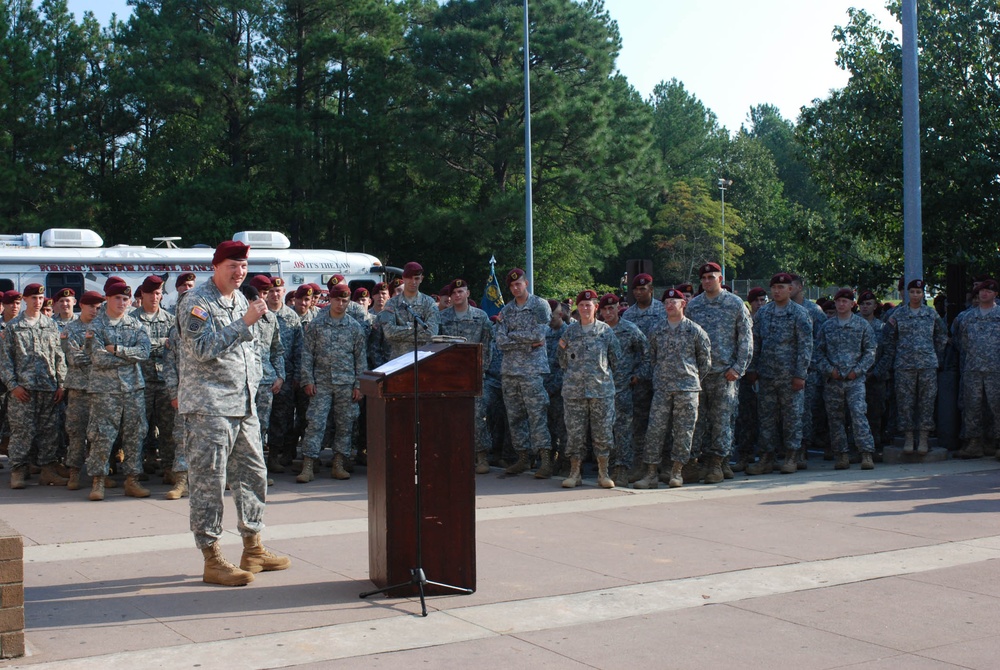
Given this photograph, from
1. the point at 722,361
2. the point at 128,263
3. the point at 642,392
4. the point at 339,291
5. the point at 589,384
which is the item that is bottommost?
the point at 642,392

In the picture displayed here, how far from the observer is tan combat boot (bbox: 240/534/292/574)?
281 inches

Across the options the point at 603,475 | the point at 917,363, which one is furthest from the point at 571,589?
the point at 917,363

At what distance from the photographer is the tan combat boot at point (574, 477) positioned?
11054mm

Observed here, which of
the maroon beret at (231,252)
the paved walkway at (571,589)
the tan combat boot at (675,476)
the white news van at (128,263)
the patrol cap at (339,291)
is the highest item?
the white news van at (128,263)

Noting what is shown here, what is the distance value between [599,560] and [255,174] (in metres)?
34.1

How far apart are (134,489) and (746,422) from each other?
6.58 meters

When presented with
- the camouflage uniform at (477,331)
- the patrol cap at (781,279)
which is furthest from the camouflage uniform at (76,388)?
the patrol cap at (781,279)

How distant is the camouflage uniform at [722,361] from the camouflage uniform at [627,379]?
2.12ft

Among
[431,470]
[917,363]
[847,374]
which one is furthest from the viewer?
[917,363]

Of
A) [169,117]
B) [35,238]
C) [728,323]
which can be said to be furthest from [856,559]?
[169,117]

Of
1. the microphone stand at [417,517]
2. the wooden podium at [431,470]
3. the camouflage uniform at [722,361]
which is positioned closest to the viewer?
the microphone stand at [417,517]

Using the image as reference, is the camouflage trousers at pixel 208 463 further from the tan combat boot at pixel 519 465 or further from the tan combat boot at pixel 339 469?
the tan combat boot at pixel 519 465

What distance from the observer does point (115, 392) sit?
10.7 meters

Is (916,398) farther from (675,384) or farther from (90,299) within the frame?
(90,299)
